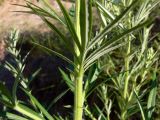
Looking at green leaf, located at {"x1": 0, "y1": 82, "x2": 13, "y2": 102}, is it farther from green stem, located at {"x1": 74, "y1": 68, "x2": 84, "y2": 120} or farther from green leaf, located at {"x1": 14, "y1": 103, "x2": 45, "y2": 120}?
green stem, located at {"x1": 74, "y1": 68, "x2": 84, "y2": 120}

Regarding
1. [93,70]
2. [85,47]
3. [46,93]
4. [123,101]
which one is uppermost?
[85,47]

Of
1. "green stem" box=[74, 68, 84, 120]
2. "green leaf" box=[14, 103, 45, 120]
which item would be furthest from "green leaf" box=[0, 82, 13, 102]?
"green stem" box=[74, 68, 84, 120]

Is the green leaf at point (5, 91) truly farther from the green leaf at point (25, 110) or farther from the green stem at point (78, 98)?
the green stem at point (78, 98)

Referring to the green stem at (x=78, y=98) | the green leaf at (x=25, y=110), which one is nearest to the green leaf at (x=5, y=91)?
the green leaf at (x=25, y=110)

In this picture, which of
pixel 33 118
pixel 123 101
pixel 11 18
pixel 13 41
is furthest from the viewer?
pixel 11 18

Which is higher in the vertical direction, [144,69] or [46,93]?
[144,69]

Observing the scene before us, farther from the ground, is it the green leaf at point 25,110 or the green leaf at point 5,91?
the green leaf at point 5,91

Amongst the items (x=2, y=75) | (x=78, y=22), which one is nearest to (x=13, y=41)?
(x=78, y=22)

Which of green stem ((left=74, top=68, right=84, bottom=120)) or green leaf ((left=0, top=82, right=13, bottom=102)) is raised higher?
green leaf ((left=0, top=82, right=13, bottom=102))

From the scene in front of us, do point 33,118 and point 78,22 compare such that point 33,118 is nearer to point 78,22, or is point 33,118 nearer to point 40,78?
point 78,22

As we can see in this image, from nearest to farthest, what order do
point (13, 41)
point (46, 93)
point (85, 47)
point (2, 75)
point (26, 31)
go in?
point (85, 47) < point (13, 41) < point (46, 93) < point (2, 75) < point (26, 31)

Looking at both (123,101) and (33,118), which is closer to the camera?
(33,118)
